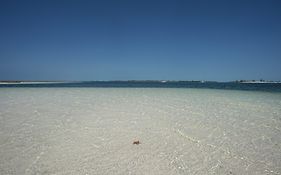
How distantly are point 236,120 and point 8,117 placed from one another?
6.80m

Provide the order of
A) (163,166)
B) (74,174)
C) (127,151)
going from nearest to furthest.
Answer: (74,174) → (163,166) → (127,151)

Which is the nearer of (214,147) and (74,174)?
(74,174)

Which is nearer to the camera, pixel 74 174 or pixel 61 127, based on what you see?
pixel 74 174

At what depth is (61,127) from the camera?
5.98 m

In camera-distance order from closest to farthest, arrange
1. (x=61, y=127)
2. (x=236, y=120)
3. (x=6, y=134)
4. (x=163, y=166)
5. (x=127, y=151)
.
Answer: (x=163, y=166)
(x=127, y=151)
(x=6, y=134)
(x=61, y=127)
(x=236, y=120)

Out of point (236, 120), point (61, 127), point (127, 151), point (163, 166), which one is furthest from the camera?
point (236, 120)

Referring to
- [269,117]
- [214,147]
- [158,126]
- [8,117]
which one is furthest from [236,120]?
[8,117]

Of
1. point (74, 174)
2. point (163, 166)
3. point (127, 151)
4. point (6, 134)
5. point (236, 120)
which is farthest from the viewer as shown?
point (236, 120)

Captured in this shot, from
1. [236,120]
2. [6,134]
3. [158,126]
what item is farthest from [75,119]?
[236,120]

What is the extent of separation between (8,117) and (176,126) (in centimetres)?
505

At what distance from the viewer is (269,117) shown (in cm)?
727

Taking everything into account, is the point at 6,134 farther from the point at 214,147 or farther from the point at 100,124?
the point at 214,147

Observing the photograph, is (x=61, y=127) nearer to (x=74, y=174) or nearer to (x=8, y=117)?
(x=8, y=117)

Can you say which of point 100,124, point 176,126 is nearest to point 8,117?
point 100,124
